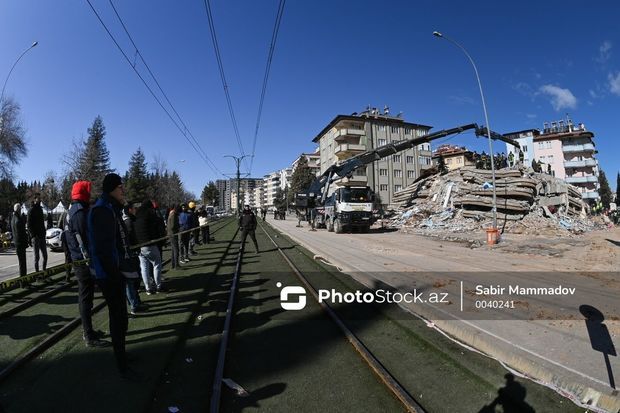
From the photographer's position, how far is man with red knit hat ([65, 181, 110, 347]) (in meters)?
4.96

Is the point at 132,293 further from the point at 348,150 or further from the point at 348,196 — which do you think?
the point at 348,150

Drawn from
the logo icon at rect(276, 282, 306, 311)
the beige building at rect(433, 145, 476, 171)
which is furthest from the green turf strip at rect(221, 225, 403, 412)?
the beige building at rect(433, 145, 476, 171)

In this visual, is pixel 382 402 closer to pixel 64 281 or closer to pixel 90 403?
pixel 90 403

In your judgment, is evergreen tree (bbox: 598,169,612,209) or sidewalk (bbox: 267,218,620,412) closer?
sidewalk (bbox: 267,218,620,412)

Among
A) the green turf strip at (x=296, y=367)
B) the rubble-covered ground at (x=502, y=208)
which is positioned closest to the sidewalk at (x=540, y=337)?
the green turf strip at (x=296, y=367)

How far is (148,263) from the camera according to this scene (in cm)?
803

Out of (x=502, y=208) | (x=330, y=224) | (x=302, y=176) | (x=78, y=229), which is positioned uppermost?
(x=302, y=176)

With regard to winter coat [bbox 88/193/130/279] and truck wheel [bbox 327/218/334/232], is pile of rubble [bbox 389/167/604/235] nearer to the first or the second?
truck wheel [bbox 327/218/334/232]

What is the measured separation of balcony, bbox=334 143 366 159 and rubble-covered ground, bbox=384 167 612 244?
115 ft

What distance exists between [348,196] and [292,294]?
1730cm

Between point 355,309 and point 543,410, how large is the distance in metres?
3.75

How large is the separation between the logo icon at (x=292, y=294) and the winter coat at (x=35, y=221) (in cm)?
639

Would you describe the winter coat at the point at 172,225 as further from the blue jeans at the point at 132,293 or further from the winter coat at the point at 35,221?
the blue jeans at the point at 132,293

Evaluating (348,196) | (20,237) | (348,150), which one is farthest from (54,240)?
(348,150)
